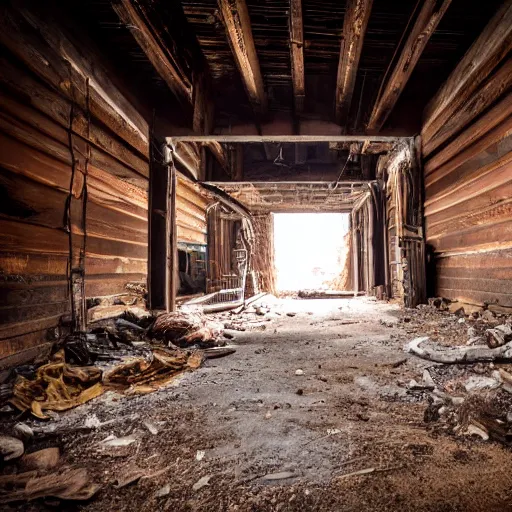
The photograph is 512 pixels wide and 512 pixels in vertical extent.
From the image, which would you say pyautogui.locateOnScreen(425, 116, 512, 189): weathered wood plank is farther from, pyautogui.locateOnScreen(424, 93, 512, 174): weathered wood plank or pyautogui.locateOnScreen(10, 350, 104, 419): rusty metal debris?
pyautogui.locateOnScreen(10, 350, 104, 419): rusty metal debris

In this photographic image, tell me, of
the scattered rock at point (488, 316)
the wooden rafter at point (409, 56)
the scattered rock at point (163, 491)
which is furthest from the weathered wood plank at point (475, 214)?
the scattered rock at point (163, 491)

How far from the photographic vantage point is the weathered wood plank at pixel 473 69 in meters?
3.31

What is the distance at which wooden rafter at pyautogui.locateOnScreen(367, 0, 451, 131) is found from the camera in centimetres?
316

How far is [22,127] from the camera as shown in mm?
2520

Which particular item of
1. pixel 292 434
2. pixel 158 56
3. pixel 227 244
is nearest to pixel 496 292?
pixel 292 434

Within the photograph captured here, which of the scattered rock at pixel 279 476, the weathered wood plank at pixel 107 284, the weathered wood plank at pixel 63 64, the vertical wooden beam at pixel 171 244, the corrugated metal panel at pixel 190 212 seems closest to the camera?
the scattered rock at pixel 279 476

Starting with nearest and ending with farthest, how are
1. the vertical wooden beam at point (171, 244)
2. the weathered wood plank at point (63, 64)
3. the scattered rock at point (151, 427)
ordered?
1. the scattered rock at point (151, 427)
2. the weathered wood plank at point (63, 64)
3. the vertical wooden beam at point (171, 244)

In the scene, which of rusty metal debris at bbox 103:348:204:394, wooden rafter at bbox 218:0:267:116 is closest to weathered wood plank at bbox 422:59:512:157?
wooden rafter at bbox 218:0:267:116

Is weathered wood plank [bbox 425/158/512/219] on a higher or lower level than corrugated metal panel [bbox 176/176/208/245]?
lower

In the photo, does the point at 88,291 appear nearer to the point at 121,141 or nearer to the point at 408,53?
the point at 121,141

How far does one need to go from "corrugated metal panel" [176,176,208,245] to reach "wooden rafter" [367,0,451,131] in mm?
4089

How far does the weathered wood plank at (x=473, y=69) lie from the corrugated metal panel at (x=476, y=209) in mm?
196

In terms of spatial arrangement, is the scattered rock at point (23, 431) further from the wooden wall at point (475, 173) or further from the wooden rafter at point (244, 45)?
the wooden wall at point (475, 173)

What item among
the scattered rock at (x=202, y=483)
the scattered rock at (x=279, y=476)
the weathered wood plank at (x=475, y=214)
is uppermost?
the weathered wood plank at (x=475, y=214)
